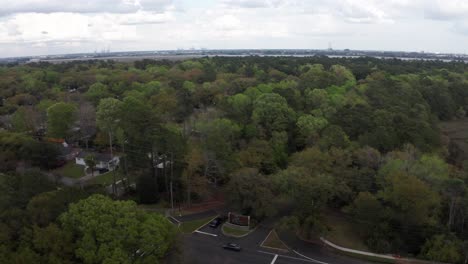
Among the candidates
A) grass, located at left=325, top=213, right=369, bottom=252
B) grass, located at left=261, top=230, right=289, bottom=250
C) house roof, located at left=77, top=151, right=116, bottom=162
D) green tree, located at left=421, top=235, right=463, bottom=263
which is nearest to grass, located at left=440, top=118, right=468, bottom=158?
green tree, located at left=421, top=235, right=463, bottom=263

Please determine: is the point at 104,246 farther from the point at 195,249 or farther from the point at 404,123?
the point at 404,123

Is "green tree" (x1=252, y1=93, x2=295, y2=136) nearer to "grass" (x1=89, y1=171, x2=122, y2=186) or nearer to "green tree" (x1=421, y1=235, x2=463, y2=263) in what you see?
"grass" (x1=89, y1=171, x2=122, y2=186)

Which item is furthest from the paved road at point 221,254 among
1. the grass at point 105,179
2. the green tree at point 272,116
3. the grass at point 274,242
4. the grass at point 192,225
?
the green tree at point 272,116

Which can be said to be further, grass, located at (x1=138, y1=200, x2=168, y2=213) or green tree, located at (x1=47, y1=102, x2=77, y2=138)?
green tree, located at (x1=47, y1=102, x2=77, y2=138)

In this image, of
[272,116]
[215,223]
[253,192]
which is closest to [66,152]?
[215,223]

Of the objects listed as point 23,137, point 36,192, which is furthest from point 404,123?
point 23,137

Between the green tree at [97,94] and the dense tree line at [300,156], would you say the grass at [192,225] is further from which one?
the green tree at [97,94]

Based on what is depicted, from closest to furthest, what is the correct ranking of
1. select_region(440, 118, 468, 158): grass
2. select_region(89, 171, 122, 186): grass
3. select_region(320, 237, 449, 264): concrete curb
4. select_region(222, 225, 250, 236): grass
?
select_region(320, 237, 449, 264): concrete curb
select_region(222, 225, 250, 236): grass
select_region(89, 171, 122, 186): grass
select_region(440, 118, 468, 158): grass

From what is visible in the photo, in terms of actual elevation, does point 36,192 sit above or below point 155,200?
above
